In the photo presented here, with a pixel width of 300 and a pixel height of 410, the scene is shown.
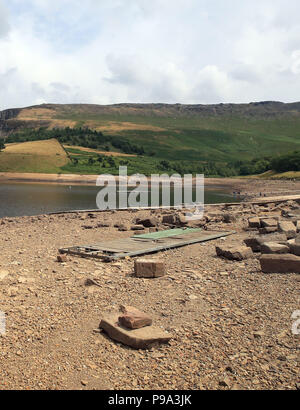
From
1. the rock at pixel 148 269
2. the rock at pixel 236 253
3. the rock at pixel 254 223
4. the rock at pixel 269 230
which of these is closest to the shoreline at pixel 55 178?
the rock at pixel 254 223

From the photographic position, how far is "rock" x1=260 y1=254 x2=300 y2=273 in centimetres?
862

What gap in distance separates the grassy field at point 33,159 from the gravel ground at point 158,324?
95.1m

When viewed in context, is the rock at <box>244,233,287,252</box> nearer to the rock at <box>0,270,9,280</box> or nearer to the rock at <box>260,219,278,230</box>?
the rock at <box>260,219,278,230</box>

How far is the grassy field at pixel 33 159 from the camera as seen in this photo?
102 meters

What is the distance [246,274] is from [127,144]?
14774 centimetres

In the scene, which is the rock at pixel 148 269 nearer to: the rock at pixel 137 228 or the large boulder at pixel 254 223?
the large boulder at pixel 254 223

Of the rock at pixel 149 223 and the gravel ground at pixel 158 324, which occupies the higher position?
the rock at pixel 149 223

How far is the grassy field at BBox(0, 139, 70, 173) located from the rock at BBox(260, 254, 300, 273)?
96109mm

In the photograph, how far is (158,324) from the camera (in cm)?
658

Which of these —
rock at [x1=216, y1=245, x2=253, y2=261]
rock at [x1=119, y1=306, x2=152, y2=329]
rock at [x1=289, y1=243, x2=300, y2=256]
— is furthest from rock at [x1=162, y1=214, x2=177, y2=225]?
rock at [x1=119, y1=306, x2=152, y2=329]

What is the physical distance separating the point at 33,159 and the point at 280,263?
104210mm
